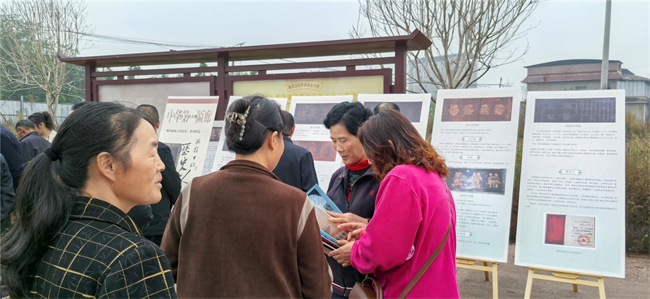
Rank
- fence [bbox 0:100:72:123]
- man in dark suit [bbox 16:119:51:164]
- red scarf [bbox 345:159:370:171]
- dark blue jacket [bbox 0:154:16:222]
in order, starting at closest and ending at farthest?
1. red scarf [bbox 345:159:370:171]
2. dark blue jacket [bbox 0:154:16:222]
3. man in dark suit [bbox 16:119:51:164]
4. fence [bbox 0:100:72:123]

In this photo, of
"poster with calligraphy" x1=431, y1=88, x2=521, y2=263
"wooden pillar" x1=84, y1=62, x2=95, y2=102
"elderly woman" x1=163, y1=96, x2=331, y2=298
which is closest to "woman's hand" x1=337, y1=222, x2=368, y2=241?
"elderly woman" x1=163, y1=96, x2=331, y2=298

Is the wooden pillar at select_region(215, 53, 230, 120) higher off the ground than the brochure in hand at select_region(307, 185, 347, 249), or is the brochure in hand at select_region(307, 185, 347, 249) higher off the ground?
the wooden pillar at select_region(215, 53, 230, 120)

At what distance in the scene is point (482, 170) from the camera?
3.54 meters

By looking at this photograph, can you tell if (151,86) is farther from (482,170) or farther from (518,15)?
(518,15)

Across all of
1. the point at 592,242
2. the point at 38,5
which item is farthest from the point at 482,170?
the point at 38,5

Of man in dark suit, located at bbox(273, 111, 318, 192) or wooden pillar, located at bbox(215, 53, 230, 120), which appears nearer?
man in dark suit, located at bbox(273, 111, 318, 192)

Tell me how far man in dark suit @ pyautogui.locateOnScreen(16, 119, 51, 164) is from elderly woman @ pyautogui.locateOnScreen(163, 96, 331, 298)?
3.83 meters

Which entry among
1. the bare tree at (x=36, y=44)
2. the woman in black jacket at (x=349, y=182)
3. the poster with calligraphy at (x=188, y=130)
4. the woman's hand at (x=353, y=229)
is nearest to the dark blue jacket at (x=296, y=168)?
the woman in black jacket at (x=349, y=182)

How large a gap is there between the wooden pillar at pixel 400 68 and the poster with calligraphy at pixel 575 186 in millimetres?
1452

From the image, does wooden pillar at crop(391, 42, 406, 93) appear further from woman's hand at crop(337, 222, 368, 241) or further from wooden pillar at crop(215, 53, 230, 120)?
woman's hand at crop(337, 222, 368, 241)

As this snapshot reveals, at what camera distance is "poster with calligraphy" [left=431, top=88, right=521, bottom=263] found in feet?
11.1

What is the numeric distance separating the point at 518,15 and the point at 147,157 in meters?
7.41

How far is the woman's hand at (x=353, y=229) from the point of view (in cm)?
197

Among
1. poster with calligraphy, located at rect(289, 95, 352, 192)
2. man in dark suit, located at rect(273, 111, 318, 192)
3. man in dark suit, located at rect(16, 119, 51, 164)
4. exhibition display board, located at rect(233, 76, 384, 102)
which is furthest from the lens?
exhibition display board, located at rect(233, 76, 384, 102)
